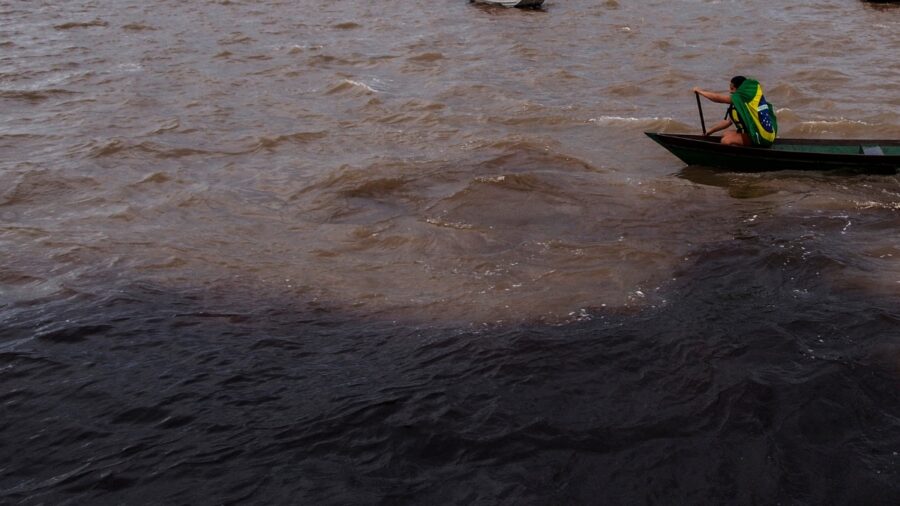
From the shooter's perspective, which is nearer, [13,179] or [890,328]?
[890,328]

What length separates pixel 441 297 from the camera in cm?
724

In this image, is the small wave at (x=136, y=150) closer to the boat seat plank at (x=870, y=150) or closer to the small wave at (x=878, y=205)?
the small wave at (x=878, y=205)

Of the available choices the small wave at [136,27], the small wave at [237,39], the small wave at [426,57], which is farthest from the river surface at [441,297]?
the small wave at [136,27]

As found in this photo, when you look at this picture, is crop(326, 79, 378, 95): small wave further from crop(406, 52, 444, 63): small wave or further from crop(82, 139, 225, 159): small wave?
crop(82, 139, 225, 159): small wave

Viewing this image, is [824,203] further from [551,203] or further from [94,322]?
[94,322]

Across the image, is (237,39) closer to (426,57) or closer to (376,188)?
(426,57)

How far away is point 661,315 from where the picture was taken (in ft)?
21.9

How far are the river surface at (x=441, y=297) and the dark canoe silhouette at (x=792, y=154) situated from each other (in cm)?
18

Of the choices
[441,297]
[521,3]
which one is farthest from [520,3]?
[441,297]

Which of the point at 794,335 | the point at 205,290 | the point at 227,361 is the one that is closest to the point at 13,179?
the point at 205,290

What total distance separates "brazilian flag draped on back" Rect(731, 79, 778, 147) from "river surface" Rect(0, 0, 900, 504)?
523 millimetres

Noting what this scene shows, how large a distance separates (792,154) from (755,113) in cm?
67

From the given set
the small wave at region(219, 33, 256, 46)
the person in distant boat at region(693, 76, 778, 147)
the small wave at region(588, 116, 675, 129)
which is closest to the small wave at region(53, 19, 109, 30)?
the small wave at region(219, 33, 256, 46)

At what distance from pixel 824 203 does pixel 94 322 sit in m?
7.66
